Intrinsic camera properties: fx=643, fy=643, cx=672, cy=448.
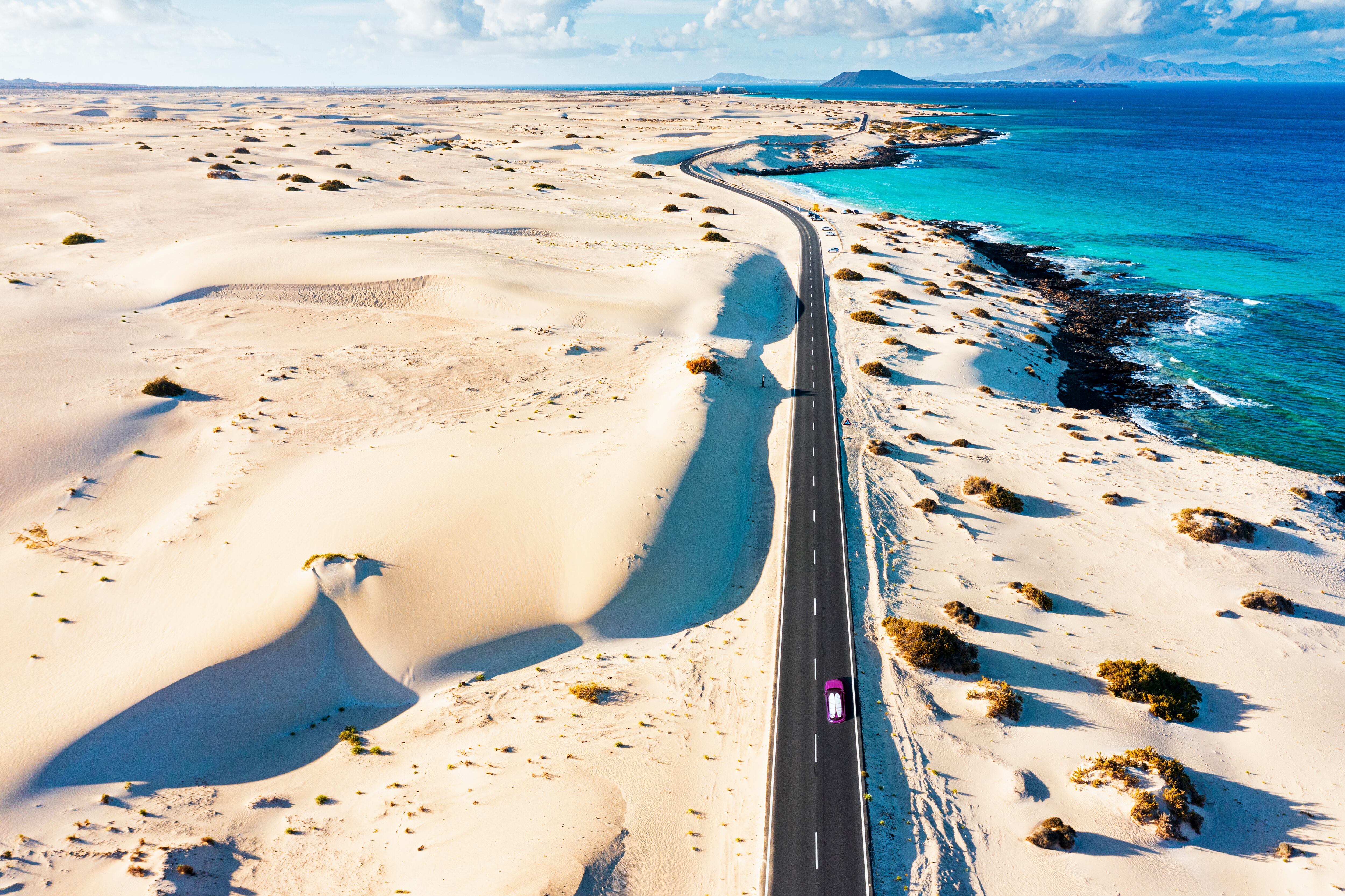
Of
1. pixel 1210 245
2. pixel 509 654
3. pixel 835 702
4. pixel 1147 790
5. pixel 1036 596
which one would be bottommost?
pixel 509 654

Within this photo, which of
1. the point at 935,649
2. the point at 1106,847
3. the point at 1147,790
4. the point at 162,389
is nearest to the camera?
the point at 1106,847

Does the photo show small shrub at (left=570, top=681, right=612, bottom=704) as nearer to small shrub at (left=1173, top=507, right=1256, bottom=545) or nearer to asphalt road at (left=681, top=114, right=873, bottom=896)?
asphalt road at (left=681, top=114, right=873, bottom=896)

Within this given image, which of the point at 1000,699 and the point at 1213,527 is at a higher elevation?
the point at 1213,527

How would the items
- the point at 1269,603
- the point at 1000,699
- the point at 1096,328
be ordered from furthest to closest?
the point at 1096,328 < the point at 1269,603 < the point at 1000,699

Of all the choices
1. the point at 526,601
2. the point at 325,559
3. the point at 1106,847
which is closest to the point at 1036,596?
the point at 1106,847

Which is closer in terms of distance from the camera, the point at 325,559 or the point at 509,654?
the point at 509,654

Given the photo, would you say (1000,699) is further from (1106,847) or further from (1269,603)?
(1269,603)

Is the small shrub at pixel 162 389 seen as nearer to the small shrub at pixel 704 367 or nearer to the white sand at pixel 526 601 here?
the white sand at pixel 526 601

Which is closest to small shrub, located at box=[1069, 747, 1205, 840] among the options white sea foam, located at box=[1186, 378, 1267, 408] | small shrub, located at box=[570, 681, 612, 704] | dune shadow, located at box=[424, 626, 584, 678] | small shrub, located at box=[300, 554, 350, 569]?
small shrub, located at box=[570, 681, 612, 704]
